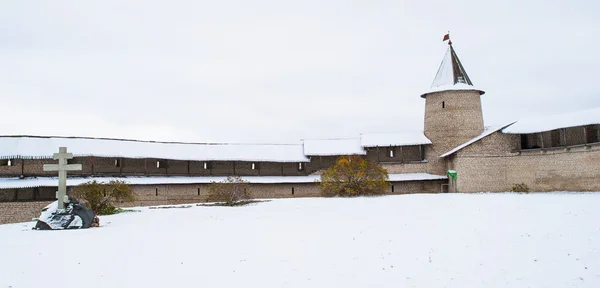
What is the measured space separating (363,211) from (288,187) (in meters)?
13.6

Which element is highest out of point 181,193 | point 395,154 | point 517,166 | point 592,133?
point 592,133

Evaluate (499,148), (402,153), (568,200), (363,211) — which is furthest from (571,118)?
(363,211)

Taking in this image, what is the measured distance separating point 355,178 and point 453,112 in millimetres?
8834

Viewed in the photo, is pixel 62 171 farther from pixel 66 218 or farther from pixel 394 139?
pixel 394 139

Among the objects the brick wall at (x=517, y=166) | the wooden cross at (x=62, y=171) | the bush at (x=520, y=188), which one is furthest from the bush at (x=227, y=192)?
the bush at (x=520, y=188)

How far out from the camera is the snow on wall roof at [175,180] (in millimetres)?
29234

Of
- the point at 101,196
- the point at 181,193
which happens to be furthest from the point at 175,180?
the point at 101,196

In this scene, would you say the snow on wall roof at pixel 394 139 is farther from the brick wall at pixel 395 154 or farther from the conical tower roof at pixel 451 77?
the conical tower roof at pixel 451 77

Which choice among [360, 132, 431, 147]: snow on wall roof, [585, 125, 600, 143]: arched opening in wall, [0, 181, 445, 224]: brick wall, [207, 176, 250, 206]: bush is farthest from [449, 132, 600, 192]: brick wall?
[207, 176, 250, 206]: bush

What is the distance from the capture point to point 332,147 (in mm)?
38281

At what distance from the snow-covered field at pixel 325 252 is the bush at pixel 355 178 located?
13020 mm

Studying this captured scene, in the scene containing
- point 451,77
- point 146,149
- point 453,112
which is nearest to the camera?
point 146,149

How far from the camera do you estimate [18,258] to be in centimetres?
1150

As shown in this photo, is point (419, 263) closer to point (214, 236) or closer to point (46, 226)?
point (214, 236)
